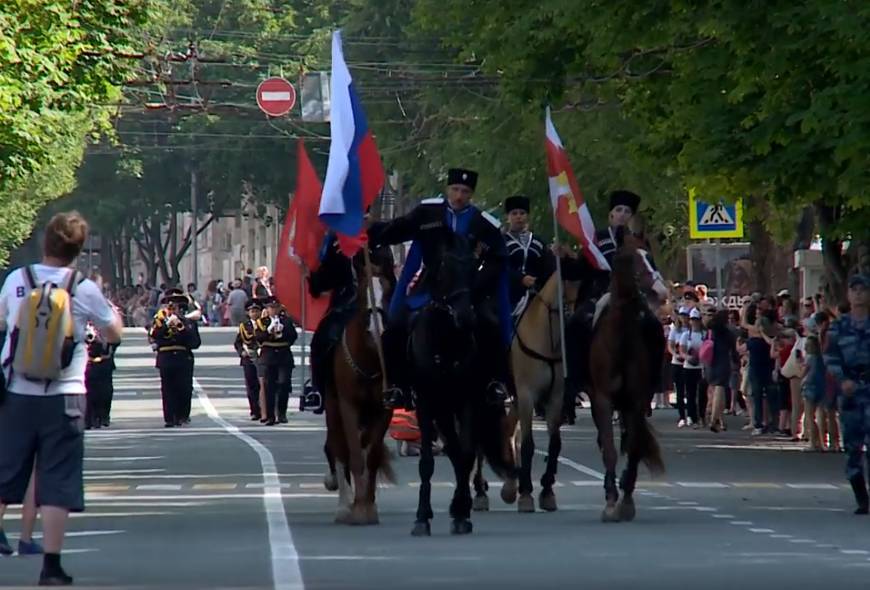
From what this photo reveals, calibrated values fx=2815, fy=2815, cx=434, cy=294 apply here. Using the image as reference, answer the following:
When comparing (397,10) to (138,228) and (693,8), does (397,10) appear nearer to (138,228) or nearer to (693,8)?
(693,8)

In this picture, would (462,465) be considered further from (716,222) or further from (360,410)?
(716,222)

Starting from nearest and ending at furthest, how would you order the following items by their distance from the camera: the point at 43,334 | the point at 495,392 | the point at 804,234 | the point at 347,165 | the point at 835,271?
1. the point at 43,334
2. the point at 495,392
3. the point at 347,165
4. the point at 835,271
5. the point at 804,234

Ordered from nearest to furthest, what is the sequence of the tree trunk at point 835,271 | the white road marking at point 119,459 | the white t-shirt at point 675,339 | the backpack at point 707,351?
the white road marking at point 119,459
the tree trunk at point 835,271
the backpack at point 707,351
the white t-shirt at point 675,339

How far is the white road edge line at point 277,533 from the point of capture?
14953 millimetres

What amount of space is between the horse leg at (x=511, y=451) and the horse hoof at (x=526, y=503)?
119 millimetres

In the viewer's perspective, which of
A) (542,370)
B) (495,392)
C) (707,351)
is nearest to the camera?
(495,392)

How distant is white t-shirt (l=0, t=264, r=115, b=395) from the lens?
14.9 meters

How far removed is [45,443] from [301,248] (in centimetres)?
660

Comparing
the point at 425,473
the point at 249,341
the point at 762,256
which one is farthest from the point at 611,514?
the point at 762,256

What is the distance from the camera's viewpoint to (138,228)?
13162 cm

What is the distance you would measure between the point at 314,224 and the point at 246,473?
666 cm

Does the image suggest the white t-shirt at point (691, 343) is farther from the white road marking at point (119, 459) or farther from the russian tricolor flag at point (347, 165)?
the russian tricolor flag at point (347, 165)

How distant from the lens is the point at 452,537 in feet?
59.3

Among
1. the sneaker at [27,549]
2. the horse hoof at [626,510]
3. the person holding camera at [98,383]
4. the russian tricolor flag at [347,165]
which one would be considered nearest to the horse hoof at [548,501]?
the horse hoof at [626,510]
